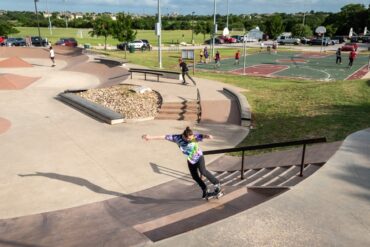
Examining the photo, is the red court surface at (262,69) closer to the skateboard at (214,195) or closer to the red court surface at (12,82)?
the red court surface at (12,82)

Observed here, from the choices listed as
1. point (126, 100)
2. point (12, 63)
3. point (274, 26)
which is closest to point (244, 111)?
point (126, 100)

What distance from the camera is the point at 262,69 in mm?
33500

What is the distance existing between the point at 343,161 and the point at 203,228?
4.31 m

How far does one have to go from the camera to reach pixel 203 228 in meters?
5.21

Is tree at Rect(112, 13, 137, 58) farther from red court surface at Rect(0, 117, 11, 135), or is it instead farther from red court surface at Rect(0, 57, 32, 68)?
red court surface at Rect(0, 117, 11, 135)

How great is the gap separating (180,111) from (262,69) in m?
20.3

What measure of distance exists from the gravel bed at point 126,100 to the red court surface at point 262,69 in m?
14.9

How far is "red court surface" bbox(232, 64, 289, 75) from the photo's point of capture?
3132 centimetres

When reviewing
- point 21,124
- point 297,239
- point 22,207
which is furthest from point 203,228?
point 21,124

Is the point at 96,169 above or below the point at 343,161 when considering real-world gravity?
below

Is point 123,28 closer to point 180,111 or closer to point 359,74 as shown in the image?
point 359,74

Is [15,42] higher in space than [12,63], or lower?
higher

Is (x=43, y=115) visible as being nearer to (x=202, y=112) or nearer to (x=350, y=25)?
(x=202, y=112)

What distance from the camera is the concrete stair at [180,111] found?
15.0 metres
